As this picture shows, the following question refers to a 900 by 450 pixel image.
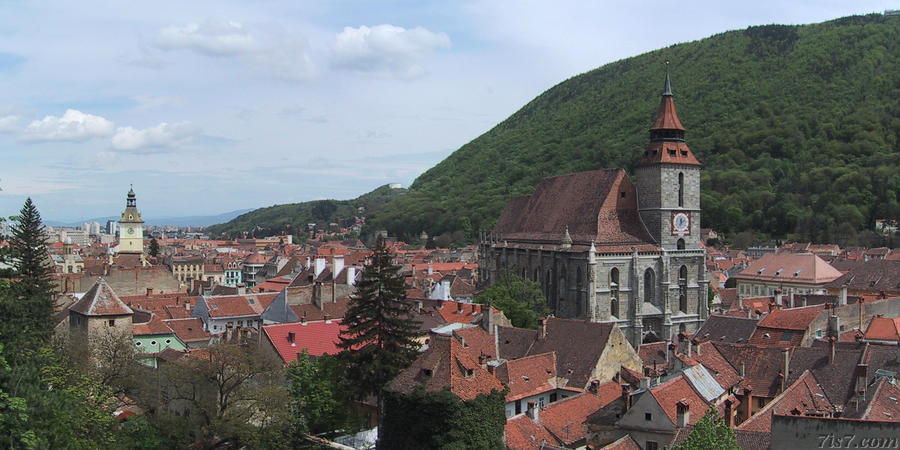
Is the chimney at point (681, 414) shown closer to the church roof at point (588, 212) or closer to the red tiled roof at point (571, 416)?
the red tiled roof at point (571, 416)

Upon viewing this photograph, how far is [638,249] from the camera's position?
60.5m

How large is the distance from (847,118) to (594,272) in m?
124

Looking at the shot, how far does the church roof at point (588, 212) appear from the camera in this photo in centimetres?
6159

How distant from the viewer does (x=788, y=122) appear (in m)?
166

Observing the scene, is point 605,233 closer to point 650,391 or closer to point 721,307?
point 721,307

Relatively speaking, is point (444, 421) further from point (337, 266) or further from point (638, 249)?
point (337, 266)

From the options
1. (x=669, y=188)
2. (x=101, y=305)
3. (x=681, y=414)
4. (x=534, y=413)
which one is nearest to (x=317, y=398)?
(x=534, y=413)

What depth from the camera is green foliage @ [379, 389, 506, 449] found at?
2831cm

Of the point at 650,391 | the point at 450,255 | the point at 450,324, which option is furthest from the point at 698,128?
the point at 650,391

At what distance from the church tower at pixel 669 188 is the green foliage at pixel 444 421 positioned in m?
35.5

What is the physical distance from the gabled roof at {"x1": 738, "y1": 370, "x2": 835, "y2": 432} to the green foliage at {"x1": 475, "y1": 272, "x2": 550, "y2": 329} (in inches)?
925

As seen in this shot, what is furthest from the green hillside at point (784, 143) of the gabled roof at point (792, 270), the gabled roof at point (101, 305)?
the gabled roof at point (101, 305)

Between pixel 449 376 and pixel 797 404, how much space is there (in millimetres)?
13200

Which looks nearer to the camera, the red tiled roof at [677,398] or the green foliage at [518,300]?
the red tiled roof at [677,398]
